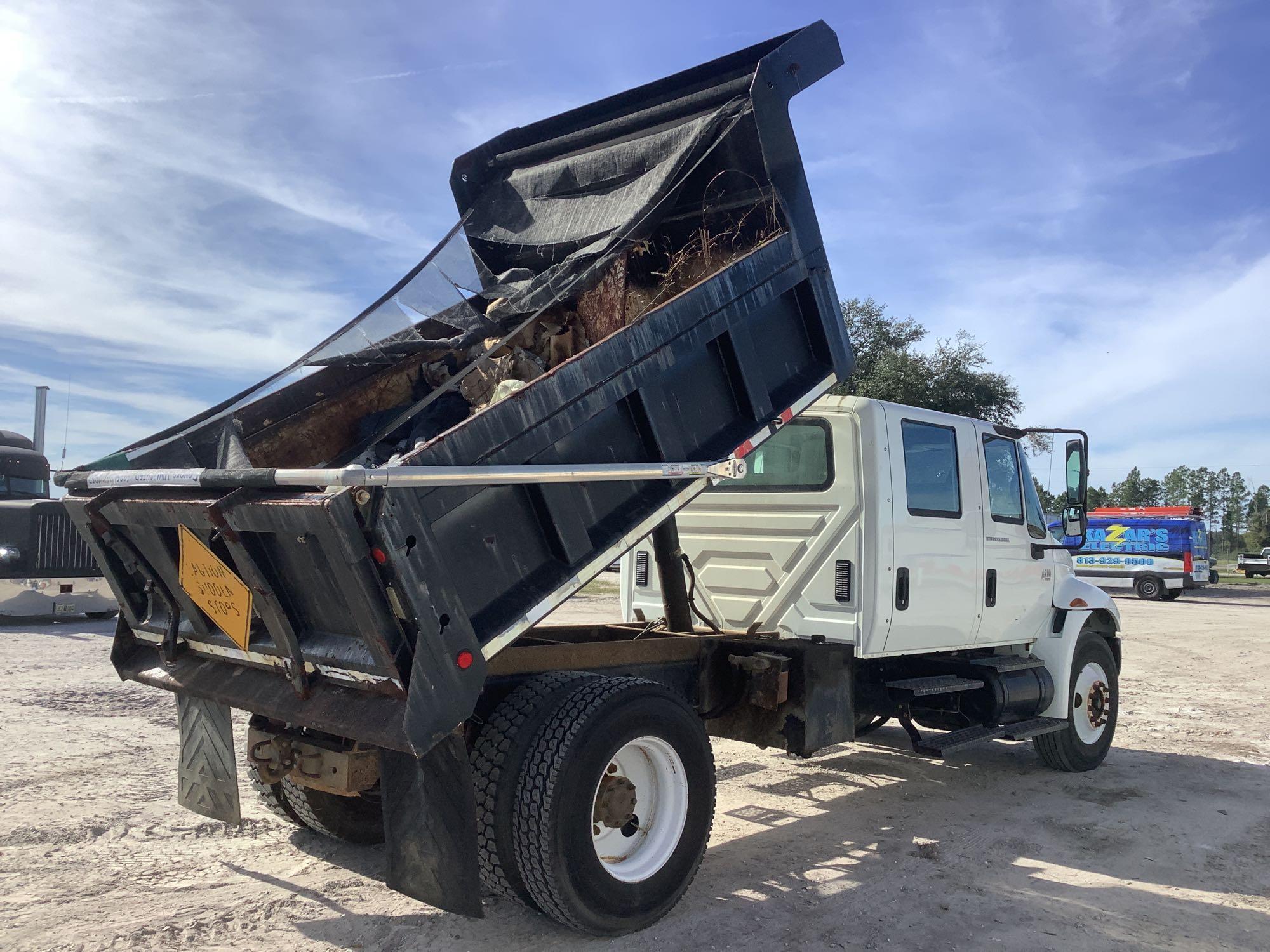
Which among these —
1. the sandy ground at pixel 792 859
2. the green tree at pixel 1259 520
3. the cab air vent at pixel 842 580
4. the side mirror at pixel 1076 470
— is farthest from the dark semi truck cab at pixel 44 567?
the green tree at pixel 1259 520

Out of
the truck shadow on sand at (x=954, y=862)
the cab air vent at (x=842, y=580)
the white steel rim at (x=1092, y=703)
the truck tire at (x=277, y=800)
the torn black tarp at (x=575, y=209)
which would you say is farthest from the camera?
the white steel rim at (x=1092, y=703)

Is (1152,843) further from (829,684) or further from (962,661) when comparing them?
(829,684)

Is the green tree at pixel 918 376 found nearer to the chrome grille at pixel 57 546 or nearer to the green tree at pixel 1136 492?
the chrome grille at pixel 57 546

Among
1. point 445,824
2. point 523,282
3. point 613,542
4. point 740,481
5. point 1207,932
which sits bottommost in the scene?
point 1207,932

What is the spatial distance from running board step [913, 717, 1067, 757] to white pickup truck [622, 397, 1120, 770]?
0.01 metres

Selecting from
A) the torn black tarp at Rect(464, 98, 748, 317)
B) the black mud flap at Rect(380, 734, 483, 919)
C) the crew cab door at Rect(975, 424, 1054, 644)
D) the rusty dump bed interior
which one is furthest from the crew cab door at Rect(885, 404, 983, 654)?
the black mud flap at Rect(380, 734, 483, 919)

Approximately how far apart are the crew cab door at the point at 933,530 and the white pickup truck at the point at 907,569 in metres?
0.01

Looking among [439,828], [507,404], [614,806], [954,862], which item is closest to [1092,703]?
[954,862]

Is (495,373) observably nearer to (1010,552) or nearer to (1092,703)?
(1010,552)

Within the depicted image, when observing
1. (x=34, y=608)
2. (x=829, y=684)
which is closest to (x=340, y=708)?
(x=829, y=684)

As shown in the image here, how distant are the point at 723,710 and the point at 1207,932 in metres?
2.47

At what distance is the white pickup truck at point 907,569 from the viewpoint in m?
5.82

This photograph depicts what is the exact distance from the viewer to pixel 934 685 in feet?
20.6

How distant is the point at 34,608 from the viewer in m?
15.1
